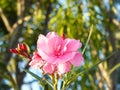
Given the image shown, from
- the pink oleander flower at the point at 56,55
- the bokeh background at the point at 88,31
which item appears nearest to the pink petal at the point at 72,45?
the pink oleander flower at the point at 56,55

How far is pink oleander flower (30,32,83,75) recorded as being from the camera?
41.4 inches

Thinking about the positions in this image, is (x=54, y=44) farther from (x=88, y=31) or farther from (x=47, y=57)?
(x=88, y=31)

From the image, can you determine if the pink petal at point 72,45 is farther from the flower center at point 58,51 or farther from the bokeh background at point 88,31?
the bokeh background at point 88,31

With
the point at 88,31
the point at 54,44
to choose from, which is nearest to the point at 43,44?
the point at 54,44

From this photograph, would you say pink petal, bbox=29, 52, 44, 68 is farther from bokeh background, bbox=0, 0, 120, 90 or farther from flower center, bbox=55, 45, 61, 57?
bokeh background, bbox=0, 0, 120, 90

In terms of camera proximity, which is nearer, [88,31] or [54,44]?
[54,44]

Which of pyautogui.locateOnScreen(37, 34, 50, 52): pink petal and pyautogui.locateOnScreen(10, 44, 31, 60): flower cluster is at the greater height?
pyautogui.locateOnScreen(10, 44, 31, 60): flower cluster

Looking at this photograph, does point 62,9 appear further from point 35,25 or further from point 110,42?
point 35,25

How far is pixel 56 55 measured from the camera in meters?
1.07

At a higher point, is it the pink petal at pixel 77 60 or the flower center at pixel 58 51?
the flower center at pixel 58 51

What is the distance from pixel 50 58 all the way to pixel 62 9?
72.1 inches

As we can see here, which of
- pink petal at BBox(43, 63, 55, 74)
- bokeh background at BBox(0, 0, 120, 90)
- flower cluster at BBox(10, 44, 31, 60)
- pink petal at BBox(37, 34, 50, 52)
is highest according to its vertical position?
bokeh background at BBox(0, 0, 120, 90)

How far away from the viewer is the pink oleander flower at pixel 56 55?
1053 mm

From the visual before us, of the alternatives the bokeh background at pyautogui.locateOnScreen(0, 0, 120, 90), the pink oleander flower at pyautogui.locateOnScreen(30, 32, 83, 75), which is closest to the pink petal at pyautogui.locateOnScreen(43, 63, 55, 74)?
the pink oleander flower at pyautogui.locateOnScreen(30, 32, 83, 75)
